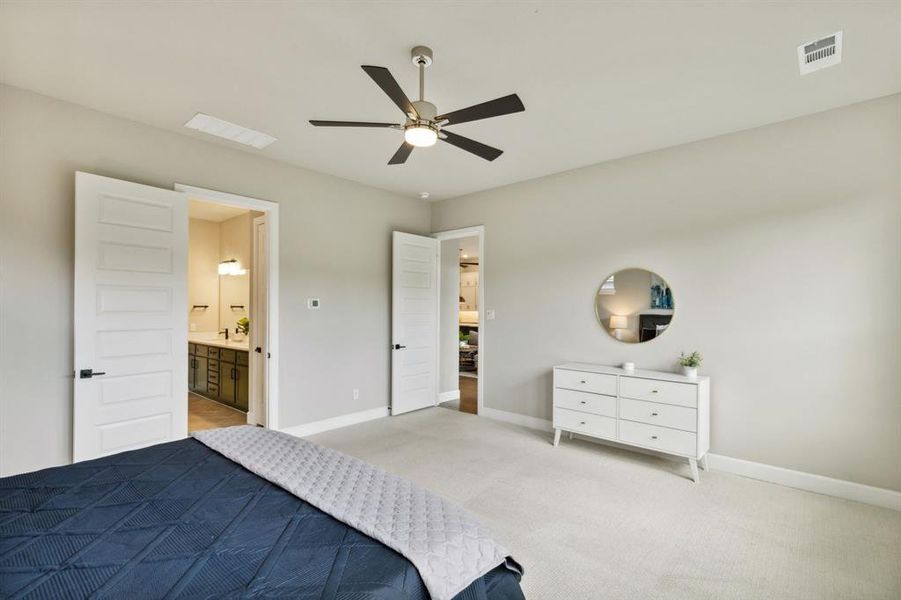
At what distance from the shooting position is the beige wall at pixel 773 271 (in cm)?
296

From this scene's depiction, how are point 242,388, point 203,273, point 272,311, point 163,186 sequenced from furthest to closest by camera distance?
point 203,273 → point 242,388 → point 272,311 → point 163,186

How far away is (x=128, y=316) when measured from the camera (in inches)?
124

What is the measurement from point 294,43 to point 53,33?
128 centimetres

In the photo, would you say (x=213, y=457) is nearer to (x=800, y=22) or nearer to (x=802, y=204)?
(x=800, y=22)

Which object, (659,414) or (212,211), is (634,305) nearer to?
(659,414)

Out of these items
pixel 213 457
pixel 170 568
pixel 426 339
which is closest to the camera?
pixel 170 568

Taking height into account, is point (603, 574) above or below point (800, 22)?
below

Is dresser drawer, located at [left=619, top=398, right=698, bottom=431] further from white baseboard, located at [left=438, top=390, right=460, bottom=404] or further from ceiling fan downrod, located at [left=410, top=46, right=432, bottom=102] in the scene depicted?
ceiling fan downrod, located at [left=410, top=46, right=432, bottom=102]

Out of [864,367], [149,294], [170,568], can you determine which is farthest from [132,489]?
[864,367]

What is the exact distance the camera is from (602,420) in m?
3.82

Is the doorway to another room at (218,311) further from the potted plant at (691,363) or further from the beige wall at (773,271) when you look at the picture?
the potted plant at (691,363)

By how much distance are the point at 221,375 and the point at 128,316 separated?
109 inches

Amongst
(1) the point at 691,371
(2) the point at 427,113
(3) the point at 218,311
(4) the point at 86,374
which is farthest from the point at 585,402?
(3) the point at 218,311

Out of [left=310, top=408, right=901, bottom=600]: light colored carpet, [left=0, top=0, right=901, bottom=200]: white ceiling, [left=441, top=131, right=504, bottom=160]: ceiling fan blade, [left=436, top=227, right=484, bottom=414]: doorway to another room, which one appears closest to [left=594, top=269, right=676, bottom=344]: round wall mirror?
[left=310, top=408, right=901, bottom=600]: light colored carpet
